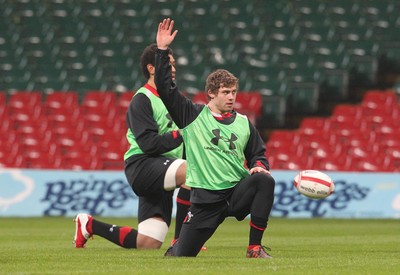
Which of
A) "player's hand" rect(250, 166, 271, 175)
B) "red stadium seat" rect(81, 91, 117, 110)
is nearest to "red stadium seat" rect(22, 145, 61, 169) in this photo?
"red stadium seat" rect(81, 91, 117, 110)

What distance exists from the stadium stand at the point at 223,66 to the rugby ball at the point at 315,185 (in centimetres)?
1214

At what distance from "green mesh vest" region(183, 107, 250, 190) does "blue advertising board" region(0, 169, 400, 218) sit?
10.4 meters

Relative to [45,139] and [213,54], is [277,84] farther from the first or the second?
[45,139]

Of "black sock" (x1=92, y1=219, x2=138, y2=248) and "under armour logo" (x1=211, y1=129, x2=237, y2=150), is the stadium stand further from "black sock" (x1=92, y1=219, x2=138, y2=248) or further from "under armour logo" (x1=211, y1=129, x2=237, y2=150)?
"under armour logo" (x1=211, y1=129, x2=237, y2=150)

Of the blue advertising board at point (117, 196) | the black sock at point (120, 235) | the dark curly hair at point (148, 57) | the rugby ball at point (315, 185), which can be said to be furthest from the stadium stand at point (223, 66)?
the rugby ball at point (315, 185)

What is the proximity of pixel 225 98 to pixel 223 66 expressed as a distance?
53.4 feet

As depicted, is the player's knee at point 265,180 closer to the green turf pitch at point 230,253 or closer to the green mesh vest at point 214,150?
the green mesh vest at point 214,150

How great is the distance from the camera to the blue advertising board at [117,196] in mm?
19062

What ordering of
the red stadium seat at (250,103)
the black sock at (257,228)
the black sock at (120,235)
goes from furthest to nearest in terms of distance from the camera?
1. the red stadium seat at (250,103)
2. the black sock at (120,235)
3. the black sock at (257,228)

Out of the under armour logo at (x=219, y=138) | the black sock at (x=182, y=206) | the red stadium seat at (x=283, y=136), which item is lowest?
the red stadium seat at (x=283, y=136)

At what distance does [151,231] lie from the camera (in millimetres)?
10391

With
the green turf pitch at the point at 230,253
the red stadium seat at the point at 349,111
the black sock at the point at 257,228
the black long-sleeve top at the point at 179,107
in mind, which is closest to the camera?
the green turf pitch at the point at 230,253

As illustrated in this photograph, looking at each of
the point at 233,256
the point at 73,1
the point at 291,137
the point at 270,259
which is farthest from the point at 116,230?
the point at 73,1

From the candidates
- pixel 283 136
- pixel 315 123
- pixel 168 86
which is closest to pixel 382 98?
pixel 315 123
